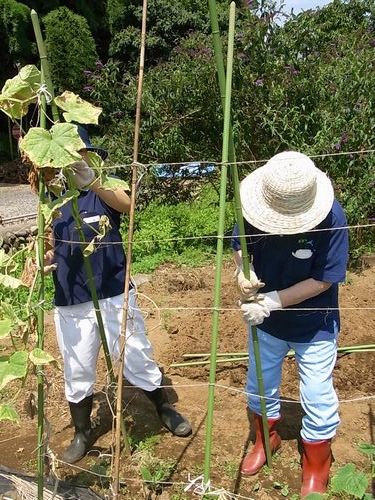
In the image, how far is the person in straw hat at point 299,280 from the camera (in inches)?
80.4

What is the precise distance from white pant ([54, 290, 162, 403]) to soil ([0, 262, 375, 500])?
0.57 feet

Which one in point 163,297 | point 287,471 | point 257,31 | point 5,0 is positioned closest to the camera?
point 287,471

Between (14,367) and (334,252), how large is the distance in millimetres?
1170

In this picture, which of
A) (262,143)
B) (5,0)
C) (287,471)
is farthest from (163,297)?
(5,0)

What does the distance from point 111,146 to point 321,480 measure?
15.5 feet

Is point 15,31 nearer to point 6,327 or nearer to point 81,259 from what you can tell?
point 81,259

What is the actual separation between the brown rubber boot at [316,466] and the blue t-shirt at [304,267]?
462 mm

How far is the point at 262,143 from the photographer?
5539 millimetres

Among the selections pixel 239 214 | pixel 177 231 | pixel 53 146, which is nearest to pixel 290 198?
pixel 239 214

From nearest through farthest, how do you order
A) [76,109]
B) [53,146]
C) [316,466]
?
[53,146] < [76,109] < [316,466]

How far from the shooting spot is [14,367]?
1673 mm

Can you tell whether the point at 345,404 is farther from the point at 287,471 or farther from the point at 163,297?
the point at 163,297

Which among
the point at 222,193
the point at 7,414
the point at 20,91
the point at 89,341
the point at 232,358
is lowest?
the point at 232,358

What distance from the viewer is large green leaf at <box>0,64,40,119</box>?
1.69 m
